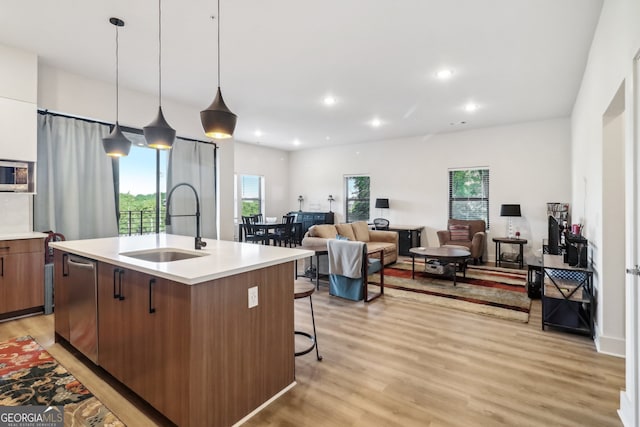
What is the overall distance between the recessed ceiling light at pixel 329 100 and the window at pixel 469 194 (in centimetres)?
367

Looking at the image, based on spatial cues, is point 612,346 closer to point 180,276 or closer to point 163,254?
point 180,276

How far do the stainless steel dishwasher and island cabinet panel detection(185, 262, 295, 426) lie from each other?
47.0 inches

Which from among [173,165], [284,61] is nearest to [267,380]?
[284,61]

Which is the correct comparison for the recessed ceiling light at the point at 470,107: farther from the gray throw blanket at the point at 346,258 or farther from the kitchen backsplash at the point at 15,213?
the kitchen backsplash at the point at 15,213

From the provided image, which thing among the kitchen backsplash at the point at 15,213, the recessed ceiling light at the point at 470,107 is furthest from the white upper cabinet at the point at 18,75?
the recessed ceiling light at the point at 470,107

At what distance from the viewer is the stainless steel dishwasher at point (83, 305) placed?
237 cm

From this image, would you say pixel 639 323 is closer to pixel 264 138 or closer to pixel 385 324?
pixel 385 324

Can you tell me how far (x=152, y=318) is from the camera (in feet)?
6.07

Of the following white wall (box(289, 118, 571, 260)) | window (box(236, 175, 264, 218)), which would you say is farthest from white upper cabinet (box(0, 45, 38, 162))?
white wall (box(289, 118, 571, 260))

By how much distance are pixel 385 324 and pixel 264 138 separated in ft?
20.0

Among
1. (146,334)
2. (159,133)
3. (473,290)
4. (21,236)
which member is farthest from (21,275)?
(473,290)

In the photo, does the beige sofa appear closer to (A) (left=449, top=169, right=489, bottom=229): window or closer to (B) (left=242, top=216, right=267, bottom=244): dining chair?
(B) (left=242, top=216, right=267, bottom=244): dining chair

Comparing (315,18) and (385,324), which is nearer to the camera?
(315,18)

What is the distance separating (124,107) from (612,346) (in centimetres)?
632
